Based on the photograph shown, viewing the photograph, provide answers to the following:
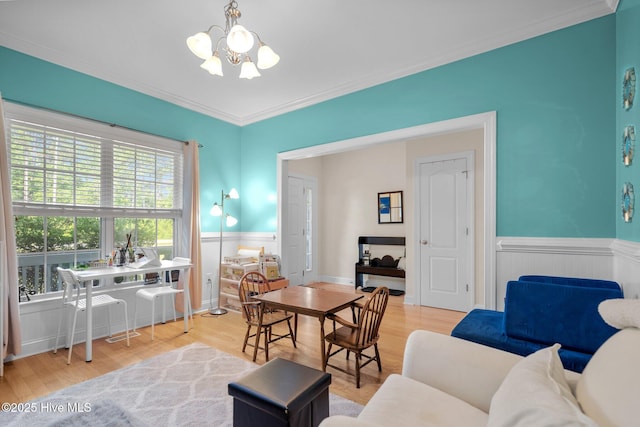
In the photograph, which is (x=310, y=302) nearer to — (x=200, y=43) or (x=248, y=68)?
(x=248, y=68)

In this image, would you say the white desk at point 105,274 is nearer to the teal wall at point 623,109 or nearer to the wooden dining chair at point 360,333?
the wooden dining chair at point 360,333

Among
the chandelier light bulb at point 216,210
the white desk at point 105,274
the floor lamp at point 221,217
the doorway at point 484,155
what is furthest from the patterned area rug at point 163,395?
the chandelier light bulb at point 216,210

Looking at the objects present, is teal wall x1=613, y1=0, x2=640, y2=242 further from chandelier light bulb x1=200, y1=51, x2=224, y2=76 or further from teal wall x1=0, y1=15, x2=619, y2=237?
chandelier light bulb x1=200, y1=51, x2=224, y2=76

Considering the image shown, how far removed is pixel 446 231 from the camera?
4609 mm

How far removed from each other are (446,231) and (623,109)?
8.56 feet

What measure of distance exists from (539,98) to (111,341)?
186 inches

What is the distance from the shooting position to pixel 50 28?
2676 millimetres

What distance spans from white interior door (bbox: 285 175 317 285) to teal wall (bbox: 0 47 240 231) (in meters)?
1.31

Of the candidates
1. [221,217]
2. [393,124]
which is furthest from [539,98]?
[221,217]

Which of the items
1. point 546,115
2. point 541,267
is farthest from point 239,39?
point 541,267

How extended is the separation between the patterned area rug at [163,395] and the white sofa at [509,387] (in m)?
0.79

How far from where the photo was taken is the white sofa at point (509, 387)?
2.64ft

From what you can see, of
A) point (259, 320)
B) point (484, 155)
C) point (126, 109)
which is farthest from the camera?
point (126, 109)

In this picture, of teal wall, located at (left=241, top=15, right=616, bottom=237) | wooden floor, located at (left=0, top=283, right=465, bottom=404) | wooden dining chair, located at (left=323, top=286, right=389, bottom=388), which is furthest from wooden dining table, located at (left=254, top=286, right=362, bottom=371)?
teal wall, located at (left=241, top=15, right=616, bottom=237)
